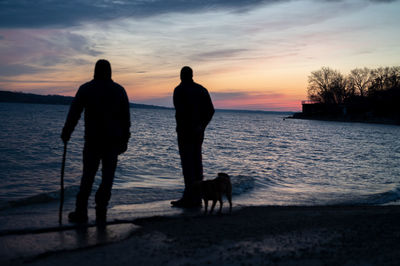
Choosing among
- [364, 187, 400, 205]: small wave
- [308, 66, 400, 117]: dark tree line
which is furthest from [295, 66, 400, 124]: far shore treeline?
[364, 187, 400, 205]: small wave

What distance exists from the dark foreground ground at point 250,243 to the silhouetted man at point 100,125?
71 centimetres

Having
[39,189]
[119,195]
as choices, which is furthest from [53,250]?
[39,189]

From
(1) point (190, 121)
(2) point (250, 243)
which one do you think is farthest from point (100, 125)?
(2) point (250, 243)

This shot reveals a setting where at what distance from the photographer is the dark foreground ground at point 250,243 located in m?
2.68

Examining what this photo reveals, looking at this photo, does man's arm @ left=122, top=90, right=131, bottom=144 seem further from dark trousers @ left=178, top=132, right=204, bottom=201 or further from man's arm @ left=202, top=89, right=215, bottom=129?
man's arm @ left=202, top=89, right=215, bottom=129

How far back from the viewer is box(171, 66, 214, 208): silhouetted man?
5.13 m

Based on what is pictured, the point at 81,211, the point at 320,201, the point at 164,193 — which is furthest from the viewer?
the point at 164,193

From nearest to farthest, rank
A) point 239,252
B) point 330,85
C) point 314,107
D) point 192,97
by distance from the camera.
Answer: point 239,252
point 192,97
point 330,85
point 314,107

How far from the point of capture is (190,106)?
5121 mm

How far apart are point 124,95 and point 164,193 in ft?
11.9

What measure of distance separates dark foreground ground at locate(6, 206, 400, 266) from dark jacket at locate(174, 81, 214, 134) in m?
1.45

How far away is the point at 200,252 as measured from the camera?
287 centimetres

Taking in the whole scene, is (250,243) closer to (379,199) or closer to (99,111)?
(99,111)

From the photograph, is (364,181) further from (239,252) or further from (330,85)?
(330,85)
